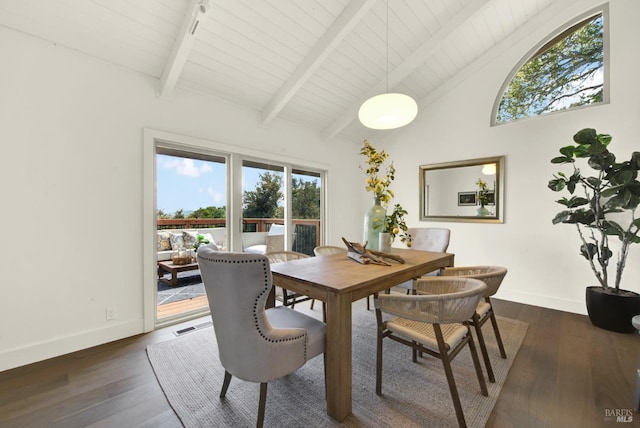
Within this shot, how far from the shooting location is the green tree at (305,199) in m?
3.90

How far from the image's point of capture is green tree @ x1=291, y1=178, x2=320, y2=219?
12.8 feet

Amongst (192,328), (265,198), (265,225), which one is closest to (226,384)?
(192,328)

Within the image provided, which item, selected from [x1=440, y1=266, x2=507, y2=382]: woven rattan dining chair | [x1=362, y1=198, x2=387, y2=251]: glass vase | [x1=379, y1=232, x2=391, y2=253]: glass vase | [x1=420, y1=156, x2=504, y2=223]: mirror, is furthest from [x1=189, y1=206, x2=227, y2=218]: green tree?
[x1=420, y1=156, x2=504, y2=223]: mirror

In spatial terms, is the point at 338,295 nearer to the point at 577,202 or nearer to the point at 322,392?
the point at 322,392

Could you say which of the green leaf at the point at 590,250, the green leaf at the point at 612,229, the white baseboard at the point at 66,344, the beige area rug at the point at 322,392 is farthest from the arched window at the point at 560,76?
the white baseboard at the point at 66,344

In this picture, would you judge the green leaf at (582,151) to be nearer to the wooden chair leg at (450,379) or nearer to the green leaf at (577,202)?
the green leaf at (577,202)

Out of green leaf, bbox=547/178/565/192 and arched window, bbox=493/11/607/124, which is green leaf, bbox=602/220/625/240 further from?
arched window, bbox=493/11/607/124

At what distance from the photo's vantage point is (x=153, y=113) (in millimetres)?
2469

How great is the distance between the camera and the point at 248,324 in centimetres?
120

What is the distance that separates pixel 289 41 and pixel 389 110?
4.30 ft

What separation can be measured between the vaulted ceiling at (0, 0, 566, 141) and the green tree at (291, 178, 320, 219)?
0.95 meters

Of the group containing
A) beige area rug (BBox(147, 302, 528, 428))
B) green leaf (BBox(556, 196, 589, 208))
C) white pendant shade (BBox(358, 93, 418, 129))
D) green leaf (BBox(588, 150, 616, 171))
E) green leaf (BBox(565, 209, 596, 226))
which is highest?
white pendant shade (BBox(358, 93, 418, 129))

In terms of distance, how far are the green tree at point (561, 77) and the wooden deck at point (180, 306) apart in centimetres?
451

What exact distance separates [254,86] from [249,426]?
300cm
